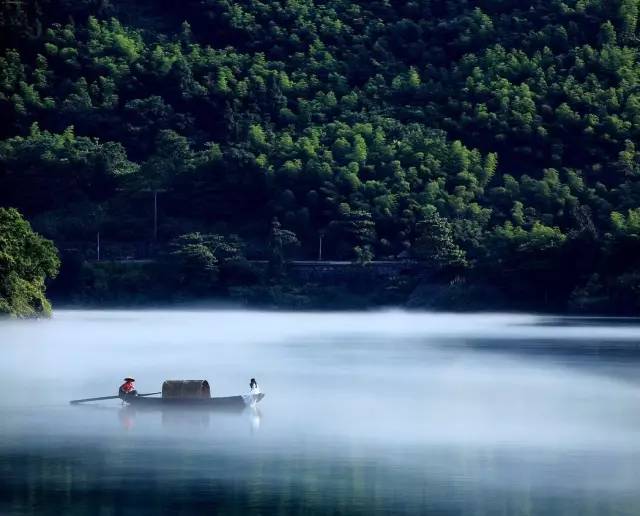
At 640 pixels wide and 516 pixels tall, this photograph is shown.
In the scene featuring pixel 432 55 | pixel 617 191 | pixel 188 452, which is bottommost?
pixel 188 452

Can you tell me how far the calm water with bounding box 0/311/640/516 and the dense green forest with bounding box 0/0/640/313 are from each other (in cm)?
3631

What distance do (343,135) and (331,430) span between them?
279 ft

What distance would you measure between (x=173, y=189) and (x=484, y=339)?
158ft

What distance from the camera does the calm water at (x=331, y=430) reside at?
2852 cm

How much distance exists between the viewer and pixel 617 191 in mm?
111750

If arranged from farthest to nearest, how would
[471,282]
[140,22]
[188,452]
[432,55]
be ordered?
1. [140,22]
2. [432,55]
3. [471,282]
4. [188,452]

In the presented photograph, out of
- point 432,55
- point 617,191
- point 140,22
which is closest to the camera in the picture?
point 617,191

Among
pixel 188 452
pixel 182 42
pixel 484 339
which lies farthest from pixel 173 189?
pixel 188 452

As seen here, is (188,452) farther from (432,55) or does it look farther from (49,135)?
(432,55)

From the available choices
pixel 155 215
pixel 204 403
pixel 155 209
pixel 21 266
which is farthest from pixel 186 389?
pixel 155 209

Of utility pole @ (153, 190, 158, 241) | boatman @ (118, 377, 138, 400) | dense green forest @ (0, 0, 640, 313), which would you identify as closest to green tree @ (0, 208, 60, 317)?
dense green forest @ (0, 0, 640, 313)

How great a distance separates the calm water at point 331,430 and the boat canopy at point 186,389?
0.75m

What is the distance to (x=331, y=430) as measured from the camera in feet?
121

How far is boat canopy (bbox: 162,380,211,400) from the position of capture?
132ft
